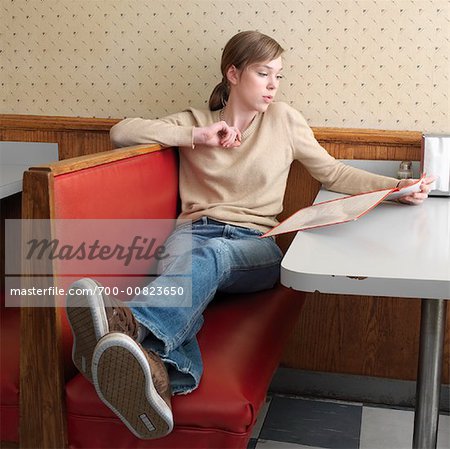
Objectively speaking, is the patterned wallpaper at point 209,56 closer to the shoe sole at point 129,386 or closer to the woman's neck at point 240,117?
the woman's neck at point 240,117

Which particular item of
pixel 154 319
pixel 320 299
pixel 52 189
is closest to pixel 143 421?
pixel 154 319

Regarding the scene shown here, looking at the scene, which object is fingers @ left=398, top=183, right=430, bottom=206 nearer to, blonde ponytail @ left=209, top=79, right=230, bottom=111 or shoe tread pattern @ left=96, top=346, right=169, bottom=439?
blonde ponytail @ left=209, top=79, right=230, bottom=111

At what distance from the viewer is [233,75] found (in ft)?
6.85

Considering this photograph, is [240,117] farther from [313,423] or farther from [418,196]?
[313,423]

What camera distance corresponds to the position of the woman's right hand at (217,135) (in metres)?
1.98

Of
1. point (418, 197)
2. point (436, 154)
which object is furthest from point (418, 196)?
point (436, 154)

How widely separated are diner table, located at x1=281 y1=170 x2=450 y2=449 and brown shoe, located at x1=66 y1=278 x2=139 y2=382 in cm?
33

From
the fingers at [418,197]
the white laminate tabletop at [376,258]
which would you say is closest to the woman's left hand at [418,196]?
the fingers at [418,197]

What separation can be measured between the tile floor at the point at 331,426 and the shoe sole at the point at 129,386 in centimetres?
78

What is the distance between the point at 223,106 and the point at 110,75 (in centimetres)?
47

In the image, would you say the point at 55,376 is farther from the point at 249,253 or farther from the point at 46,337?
the point at 249,253

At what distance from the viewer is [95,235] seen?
4.93 feet

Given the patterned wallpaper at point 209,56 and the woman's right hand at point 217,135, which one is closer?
the woman's right hand at point 217,135

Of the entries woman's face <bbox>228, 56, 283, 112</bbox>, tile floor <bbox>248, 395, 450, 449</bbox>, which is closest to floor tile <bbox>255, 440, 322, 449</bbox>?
tile floor <bbox>248, 395, 450, 449</bbox>
